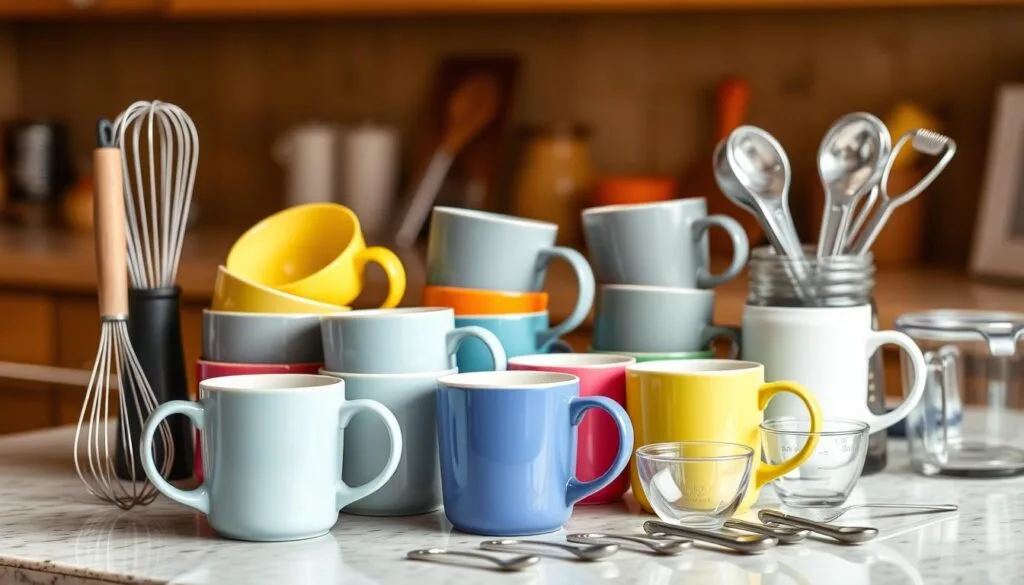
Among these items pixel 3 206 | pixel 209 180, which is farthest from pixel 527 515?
pixel 3 206

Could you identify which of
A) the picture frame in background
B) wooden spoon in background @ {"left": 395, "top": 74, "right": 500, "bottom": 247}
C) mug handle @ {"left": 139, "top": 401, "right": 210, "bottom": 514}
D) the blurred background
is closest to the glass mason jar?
mug handle @ {"left": 139, "top": 401, "right": 210, "bottom": 514}

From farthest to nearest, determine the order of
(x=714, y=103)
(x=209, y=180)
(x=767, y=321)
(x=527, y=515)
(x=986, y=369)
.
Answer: (x=209, y=180) → (x=714, y=103) → (x=986, y=369) → (x=767, y=321) → (x=527, y=515)

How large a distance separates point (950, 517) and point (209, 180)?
259 centimetres

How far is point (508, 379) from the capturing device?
0.97 m

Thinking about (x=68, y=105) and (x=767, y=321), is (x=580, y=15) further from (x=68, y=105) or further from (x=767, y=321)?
(x=767, y=321)

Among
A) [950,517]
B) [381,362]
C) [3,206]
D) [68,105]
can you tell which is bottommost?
[950,517]

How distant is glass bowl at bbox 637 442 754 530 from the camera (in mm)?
913

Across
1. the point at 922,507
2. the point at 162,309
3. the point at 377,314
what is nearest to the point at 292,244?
the point at 162,309

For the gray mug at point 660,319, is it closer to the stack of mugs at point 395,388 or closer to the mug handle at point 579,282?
the mug handle at point 579,282

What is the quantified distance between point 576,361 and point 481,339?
81 millimetres

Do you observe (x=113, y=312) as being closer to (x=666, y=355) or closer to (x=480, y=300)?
(x=480, y=300)

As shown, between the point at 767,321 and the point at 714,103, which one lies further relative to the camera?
the point at 714,103

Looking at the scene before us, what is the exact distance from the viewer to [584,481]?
99cm

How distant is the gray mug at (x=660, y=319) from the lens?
1104mm
